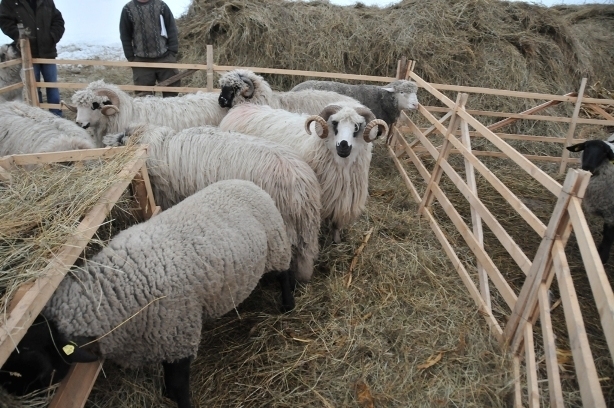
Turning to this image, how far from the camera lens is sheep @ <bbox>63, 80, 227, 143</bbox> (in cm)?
457

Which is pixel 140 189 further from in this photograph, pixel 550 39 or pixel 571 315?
pixel 550 39

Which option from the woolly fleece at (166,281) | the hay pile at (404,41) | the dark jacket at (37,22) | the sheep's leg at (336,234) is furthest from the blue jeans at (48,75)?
the sheep's leg at (336,234)

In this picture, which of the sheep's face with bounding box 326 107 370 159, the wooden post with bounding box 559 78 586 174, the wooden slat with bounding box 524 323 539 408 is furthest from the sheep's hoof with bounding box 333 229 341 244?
the wooden post with bounding box 559 78 586 174

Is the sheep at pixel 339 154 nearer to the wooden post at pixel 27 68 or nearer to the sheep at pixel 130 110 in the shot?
the sheep at pixel 130 110

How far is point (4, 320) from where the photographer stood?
4.96 ft

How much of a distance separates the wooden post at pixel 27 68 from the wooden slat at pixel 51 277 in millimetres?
4783

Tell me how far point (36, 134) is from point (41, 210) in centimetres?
228

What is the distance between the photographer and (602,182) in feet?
13.3

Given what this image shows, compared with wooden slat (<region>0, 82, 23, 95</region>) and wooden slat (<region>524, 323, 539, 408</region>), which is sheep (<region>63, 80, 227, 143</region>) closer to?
wooden slat (<region>0, 82, 23, 95</region>)

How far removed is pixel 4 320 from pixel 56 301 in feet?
1.61

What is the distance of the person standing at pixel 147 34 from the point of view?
5.88m

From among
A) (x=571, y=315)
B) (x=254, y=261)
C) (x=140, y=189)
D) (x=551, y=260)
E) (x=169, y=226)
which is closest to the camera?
(x=571, y=315)

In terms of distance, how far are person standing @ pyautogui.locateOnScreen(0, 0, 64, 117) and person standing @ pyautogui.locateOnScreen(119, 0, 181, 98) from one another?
0.99 meters

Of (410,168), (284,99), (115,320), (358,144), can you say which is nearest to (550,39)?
(410,168)
